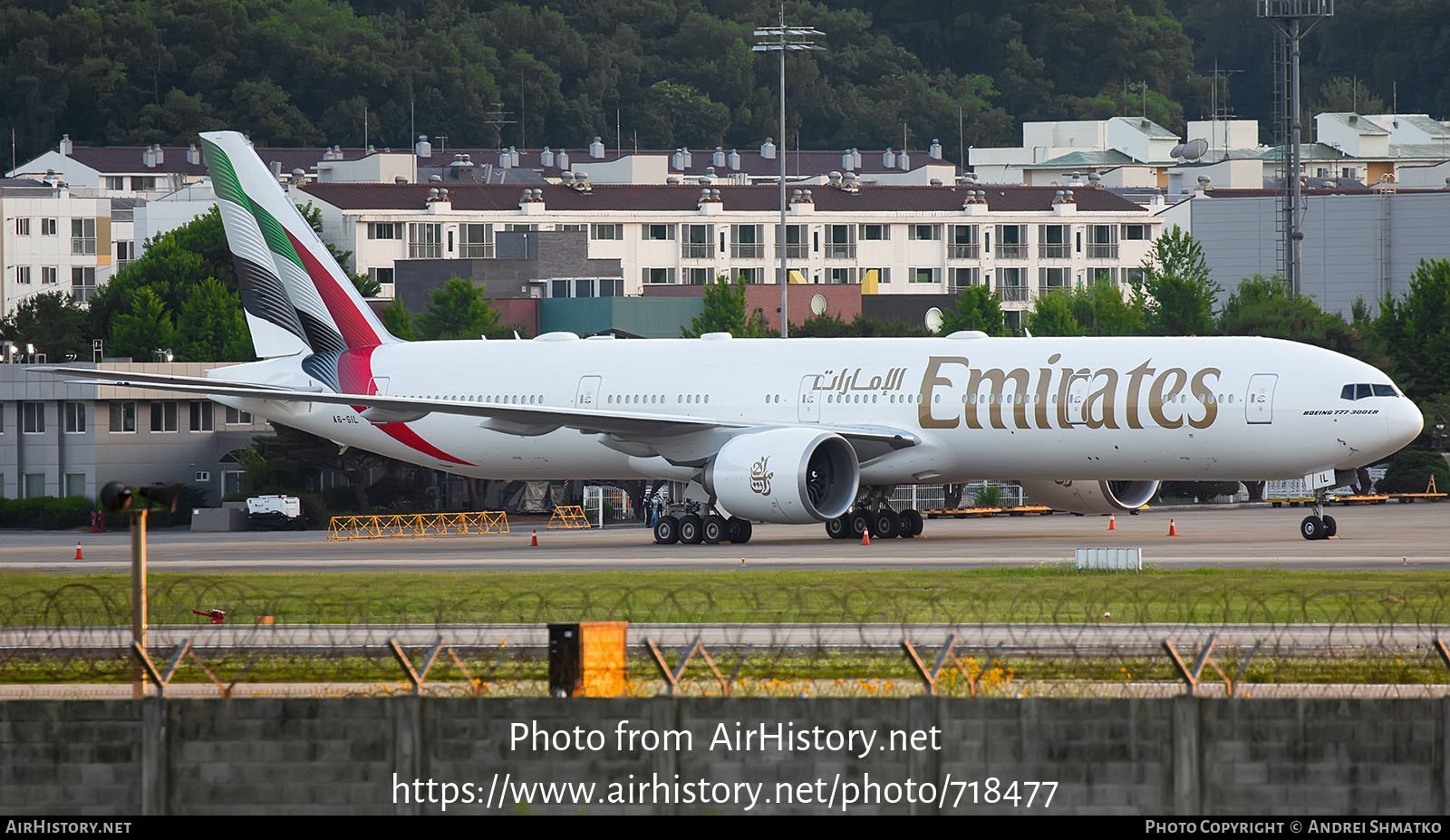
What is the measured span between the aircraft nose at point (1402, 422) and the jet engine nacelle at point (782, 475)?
449 inches

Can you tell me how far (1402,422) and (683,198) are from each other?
9512 centimetres

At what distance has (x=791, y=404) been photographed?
4944cm

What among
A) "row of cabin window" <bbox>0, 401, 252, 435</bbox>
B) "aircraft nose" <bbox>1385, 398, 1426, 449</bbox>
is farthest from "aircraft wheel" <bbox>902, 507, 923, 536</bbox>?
"row of cabin window" <bbox>0, 401, 252, 435</bbox>

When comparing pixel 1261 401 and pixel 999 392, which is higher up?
pixel 999 392

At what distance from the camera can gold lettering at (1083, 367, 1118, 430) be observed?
1763 inches

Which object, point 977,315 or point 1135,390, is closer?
point 1135,390

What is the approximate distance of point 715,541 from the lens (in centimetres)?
4872

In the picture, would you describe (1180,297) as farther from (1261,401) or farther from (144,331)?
(1261,401)

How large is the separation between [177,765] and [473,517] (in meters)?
52.1

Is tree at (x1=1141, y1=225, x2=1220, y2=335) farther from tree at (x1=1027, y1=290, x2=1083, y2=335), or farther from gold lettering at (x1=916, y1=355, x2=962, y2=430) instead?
gold lettering at (x1=916, y1=355, x2=962, y2=430)

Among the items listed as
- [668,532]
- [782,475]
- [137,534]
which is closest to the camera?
[137,534]

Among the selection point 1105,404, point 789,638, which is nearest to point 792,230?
point 1105,404

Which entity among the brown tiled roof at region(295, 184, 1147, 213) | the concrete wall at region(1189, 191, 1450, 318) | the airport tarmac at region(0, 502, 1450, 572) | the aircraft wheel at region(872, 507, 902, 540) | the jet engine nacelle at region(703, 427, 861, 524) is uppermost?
the brown tiled roof at region(295, 184, 1147, 213)

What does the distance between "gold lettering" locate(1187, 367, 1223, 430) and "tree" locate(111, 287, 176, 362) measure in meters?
69.9
